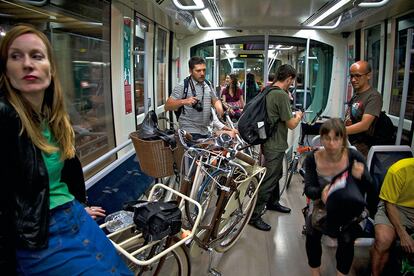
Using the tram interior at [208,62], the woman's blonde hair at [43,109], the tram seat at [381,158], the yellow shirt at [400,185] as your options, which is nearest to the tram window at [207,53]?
the tram interior at [208,62]

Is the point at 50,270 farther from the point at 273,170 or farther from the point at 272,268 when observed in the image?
the point at 273,170

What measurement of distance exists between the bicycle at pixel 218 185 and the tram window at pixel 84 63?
92cm

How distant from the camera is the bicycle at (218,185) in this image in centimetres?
245

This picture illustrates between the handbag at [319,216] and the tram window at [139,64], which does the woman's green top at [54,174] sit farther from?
the tram window at [139,64]

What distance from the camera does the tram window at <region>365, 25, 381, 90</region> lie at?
4.90 meters

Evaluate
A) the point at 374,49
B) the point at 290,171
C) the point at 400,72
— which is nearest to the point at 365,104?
the point at 290,171

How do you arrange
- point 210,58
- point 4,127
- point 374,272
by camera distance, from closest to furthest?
point 4,127
point 374,272
point 210,58

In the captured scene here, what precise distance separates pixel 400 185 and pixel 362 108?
96 centimetres

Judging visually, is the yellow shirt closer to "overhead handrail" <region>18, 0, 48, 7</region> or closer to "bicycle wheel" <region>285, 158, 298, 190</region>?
"bicycle wheel" <region>285, 158, 298, 190</region>

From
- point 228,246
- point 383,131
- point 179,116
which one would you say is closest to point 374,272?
point 228,246

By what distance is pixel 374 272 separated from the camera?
225cm

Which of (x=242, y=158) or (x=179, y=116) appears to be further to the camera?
(x=179, y=116)

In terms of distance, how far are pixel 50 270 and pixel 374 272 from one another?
2.14 m

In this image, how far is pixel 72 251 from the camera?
1.14 m
